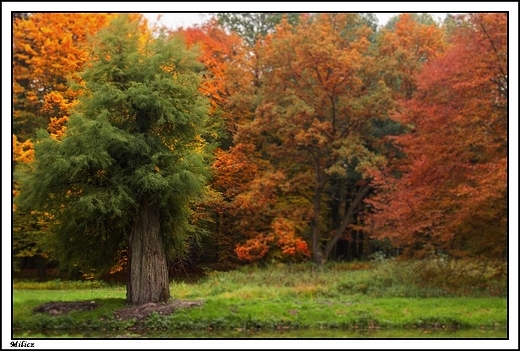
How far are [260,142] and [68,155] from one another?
6134mm

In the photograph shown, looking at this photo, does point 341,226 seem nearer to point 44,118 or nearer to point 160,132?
point 160,132

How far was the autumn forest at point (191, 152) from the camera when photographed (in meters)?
13.4

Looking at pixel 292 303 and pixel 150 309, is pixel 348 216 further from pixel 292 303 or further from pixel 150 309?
pixel 150 309

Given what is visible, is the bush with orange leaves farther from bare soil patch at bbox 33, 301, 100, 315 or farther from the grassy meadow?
bare soil patch at bbox 33, 301, 100, 315

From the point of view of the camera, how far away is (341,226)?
2339 centimetres

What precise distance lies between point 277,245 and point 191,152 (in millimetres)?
6001

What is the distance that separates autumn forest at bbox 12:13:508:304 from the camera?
529 inches

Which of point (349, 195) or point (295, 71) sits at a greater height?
point (295, 71)

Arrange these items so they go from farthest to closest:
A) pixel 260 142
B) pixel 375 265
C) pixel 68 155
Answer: pixel 375 265 < pixel 260 142 < pixel 68 155

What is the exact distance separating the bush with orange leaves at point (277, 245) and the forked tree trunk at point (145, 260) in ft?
8.24

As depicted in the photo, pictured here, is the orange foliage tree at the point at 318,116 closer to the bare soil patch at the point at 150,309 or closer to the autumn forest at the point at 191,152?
the autumn forest at the point at 191,152

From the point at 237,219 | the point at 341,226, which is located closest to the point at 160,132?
the point at 237,219

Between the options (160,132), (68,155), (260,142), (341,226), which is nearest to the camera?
(68,155)

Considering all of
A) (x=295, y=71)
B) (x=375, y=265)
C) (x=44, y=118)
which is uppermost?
(x=295, y=71)
